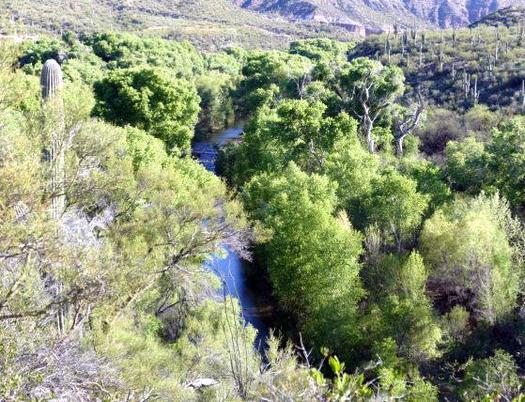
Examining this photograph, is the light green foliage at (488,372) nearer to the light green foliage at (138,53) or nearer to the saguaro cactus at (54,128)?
the saguaro cactus at (54,128)

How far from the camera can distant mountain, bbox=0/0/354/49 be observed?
287 feet

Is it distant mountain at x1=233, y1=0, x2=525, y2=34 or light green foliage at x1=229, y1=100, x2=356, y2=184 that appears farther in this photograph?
distant mountain at x1=233, y1=0, x2=525, y2=34

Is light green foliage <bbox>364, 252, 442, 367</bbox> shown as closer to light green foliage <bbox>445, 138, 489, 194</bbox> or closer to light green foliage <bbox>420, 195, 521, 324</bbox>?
light green foliage <bbox>420, 195, 521, 324</bbox>

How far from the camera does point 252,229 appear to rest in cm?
1862

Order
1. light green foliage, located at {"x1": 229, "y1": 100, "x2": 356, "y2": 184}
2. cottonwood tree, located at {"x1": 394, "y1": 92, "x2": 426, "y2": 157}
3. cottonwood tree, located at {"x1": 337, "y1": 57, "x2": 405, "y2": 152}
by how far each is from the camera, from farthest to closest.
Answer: cottonwood tree, located at {"x1": 394, "y1": 92, "x2": 426, "y2": 157}
cottonwood tree, located at {"x1": 337, "y1": 57, "x2": 405, "y2": 152}
light green foliage, located at {"x1": 229, "y1": 100, "x2": 356, "y2": 184}

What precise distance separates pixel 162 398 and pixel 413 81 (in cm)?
3888

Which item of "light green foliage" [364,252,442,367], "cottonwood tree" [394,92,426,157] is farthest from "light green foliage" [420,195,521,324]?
"cottonwood tree" [394,92,426,157]

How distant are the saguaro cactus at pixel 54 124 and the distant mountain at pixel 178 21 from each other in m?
65.3

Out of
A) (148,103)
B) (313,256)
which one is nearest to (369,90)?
(148,103)

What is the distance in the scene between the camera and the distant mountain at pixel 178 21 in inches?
3447

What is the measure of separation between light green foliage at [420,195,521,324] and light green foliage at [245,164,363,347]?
277 centimetres

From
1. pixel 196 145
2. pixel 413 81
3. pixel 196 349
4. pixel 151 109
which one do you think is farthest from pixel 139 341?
pixel 413 81

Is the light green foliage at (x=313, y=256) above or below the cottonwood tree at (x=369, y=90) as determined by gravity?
below

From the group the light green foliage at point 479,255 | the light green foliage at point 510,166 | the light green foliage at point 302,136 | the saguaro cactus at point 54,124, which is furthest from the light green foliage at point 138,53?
the light green foliage at point 479,255
